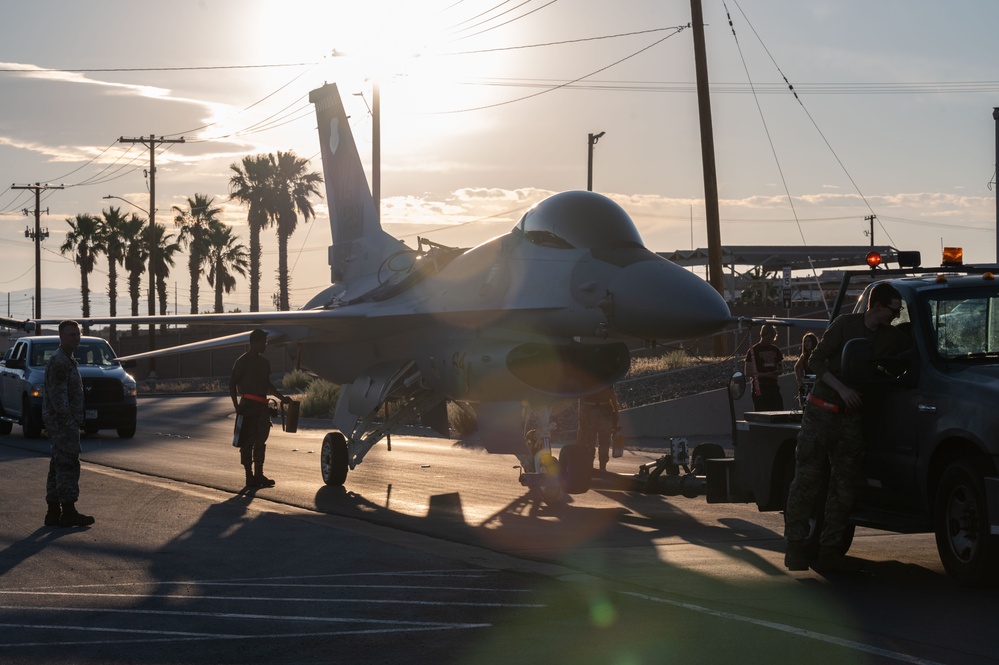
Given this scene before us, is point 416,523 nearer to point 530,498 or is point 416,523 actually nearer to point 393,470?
point 530,498

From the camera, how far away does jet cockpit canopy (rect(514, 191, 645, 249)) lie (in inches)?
510

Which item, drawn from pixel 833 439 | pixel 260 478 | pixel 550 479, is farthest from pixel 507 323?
pixel 833 439

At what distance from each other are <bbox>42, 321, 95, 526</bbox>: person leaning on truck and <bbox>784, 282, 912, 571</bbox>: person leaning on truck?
703cm

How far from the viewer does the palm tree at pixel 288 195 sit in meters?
70.8

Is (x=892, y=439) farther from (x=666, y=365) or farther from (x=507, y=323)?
(x=666, y=365)

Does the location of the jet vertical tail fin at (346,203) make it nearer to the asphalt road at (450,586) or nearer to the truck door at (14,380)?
the asphalt road at (450,586)

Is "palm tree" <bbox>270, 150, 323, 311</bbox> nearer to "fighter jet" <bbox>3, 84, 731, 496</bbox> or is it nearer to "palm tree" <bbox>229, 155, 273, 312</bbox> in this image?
"palm tree" <bbox>229, 155, 273, 312</bbox>

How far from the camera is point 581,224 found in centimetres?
1308

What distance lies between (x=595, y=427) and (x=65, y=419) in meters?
6.78

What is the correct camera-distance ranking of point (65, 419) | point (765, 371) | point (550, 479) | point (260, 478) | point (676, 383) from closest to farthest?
point (65, 419) < point (550, 479) < point (260, 478) < point (765, 371) < point (676, 383)

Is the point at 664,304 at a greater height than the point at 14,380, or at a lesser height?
greater

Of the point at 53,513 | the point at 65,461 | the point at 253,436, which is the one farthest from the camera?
the point at 253,436

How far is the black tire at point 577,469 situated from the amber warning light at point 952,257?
179 inches

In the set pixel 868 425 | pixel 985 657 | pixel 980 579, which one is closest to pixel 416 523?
pixel 868 425
